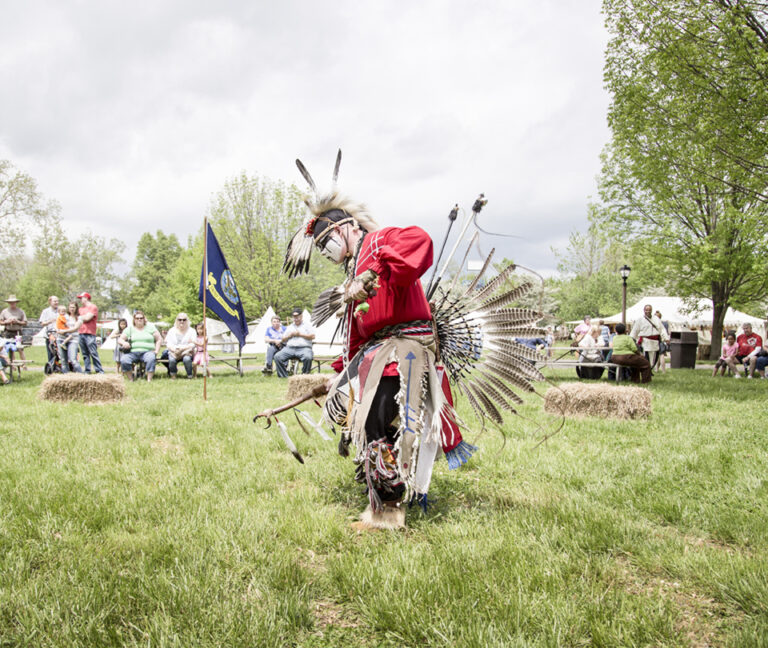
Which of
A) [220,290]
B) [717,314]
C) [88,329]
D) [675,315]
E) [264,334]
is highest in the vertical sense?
[675,315]

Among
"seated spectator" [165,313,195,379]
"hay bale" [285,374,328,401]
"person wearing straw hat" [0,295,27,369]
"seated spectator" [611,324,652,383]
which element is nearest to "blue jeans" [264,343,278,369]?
"seated spectator" [165,313,195,379]

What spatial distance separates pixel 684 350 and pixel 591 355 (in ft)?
21.8

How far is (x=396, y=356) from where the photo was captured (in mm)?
3131

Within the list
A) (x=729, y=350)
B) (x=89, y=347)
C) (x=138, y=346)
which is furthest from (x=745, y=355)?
(x=89, y=347)

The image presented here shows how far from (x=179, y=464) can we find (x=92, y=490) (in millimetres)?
853

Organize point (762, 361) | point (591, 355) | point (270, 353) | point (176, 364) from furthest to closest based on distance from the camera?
1. point (270, 353)
2. point (762, 361)
3. point (591, 355)
4. point (176, 364)

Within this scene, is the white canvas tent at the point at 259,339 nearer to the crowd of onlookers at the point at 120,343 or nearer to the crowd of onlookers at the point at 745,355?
the crowd of onlookers at the point at 120,343

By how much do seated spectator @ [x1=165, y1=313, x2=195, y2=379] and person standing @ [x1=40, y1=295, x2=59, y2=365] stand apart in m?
2.34

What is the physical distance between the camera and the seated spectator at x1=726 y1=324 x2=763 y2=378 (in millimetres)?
13969

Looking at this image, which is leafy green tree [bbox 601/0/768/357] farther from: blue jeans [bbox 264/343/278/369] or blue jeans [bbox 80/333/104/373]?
blue jeans [bbox 80/333/104/373]

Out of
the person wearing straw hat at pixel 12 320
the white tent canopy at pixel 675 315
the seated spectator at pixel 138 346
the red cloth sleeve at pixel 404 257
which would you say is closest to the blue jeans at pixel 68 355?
the seated spectator at pixel 138 346

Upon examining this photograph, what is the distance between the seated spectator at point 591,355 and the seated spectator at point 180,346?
943 centimetres

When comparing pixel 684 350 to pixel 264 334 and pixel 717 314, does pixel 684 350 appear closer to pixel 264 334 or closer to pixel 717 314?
pixel 717 314

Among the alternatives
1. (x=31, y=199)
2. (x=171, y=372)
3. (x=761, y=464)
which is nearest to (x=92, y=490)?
(x=761, y=464)
